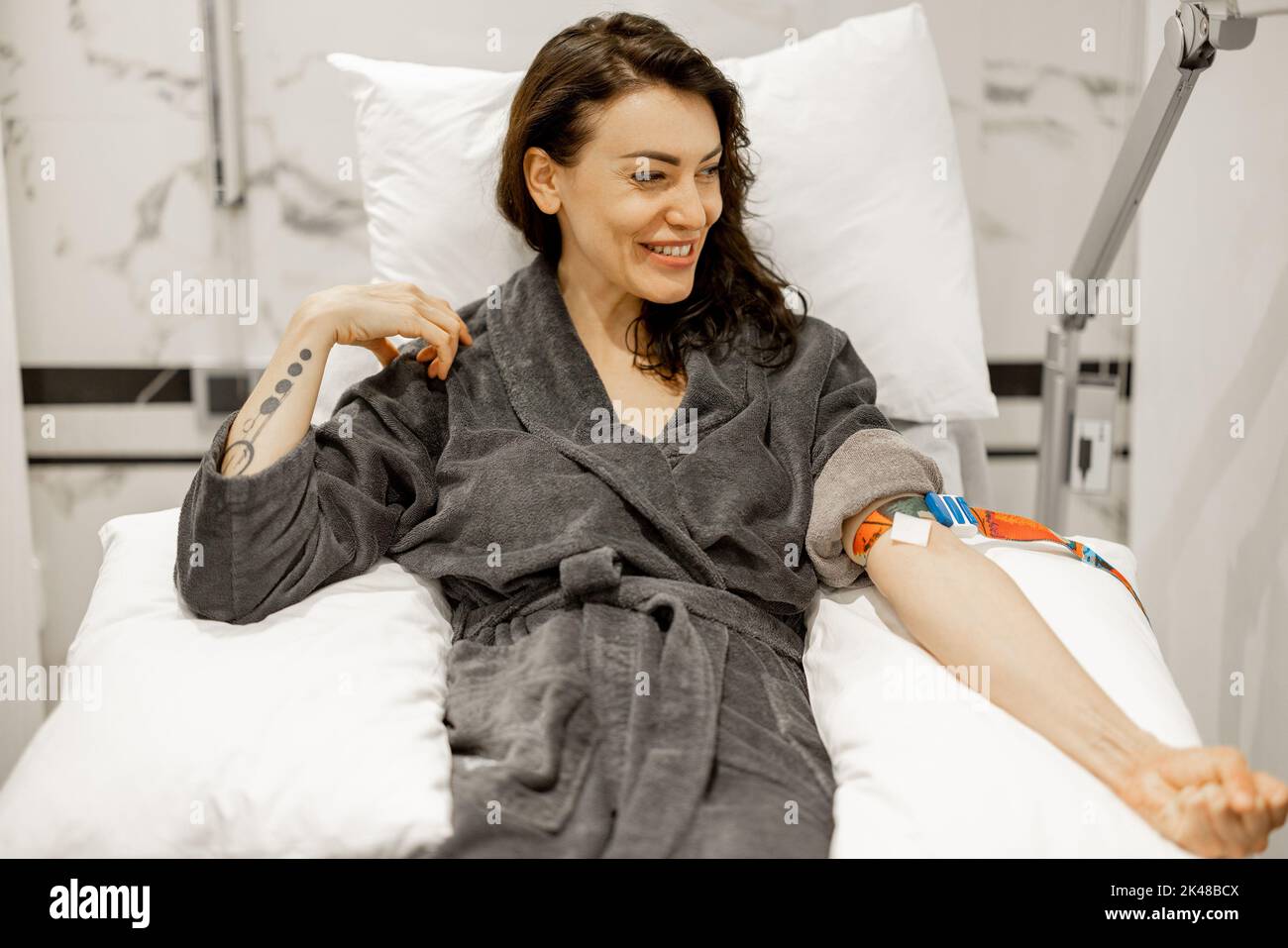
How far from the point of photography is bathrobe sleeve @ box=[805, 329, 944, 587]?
4.64 feet

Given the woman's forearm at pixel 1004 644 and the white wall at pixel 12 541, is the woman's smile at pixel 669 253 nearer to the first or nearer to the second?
the woman's forearm at pixel 1004 644

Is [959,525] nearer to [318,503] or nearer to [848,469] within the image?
[848,469]

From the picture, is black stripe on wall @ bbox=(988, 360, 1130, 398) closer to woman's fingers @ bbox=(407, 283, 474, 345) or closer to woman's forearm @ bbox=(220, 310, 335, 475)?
woman's fingers @ bbox=(407, 283, 474, 345)

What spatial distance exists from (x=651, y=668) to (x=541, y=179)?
72 centimetres

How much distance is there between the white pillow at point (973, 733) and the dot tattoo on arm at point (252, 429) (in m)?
0.71

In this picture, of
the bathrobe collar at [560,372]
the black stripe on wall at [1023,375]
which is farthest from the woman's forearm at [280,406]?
the black stripe on wall at [1023,375]

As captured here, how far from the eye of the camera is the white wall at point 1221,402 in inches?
72.1

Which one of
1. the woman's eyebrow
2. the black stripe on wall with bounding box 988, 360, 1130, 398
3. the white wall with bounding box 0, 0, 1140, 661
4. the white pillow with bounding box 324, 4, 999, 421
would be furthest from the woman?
the black stripe on wall with bounding box 988, 360, 1130, 398

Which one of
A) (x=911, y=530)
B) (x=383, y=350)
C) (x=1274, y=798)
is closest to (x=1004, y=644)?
(x=911, y=530)

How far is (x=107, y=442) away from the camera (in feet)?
7.29

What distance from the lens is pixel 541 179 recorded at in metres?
1.62

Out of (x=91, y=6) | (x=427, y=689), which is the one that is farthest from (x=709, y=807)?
(x=91, y=6)
